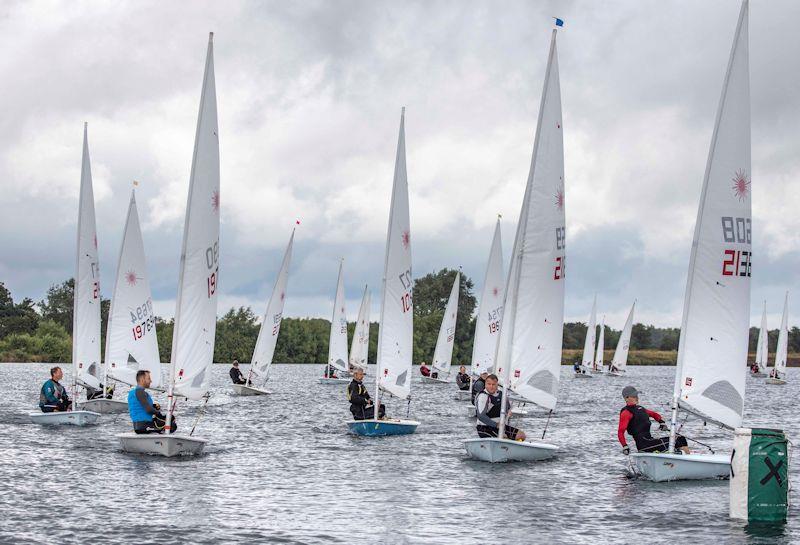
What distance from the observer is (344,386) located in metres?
63.0

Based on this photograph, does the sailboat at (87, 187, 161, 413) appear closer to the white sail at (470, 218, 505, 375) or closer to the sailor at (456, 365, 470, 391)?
the white sail at (470, 218, 505, 375)

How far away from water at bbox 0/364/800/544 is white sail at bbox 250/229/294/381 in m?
20.9

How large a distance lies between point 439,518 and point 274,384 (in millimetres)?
50352

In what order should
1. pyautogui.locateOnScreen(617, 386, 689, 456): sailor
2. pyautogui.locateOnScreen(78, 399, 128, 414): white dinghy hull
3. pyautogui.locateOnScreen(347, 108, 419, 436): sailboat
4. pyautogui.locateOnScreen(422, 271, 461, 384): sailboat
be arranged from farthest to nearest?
1. pyautogui.locateOnScreen(422, 271, 461, 384): sailboat
2. pyautogui.locateOnScreen(78, 399, 128, 414): white dinghy hull
3. pyautogui.locateOnScreen(347, 108, 419, 436): sailboat
4. pyautogui.locateOnScreen(617, 386, 689, 456): sailor

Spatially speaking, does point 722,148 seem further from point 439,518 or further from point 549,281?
point 439,518

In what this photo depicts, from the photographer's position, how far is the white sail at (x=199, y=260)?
77.0 ft

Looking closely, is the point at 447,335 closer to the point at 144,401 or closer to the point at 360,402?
the point at 360,402

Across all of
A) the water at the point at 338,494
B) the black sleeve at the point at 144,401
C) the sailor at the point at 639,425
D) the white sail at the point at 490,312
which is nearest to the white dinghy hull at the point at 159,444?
the water at the point at 338,494

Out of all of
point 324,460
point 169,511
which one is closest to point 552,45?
point 324,460

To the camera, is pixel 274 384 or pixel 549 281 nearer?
pixel 549 281

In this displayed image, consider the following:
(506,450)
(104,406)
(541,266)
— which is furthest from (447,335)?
(506,450)

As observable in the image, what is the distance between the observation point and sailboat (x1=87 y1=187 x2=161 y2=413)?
33.8 m

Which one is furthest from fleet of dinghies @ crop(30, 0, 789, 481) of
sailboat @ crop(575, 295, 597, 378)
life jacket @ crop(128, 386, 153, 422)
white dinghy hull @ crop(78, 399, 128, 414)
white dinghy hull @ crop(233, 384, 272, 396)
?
sailboat @ crop(575, 295, 597, 378)

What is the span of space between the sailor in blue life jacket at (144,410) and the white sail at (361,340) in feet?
148
